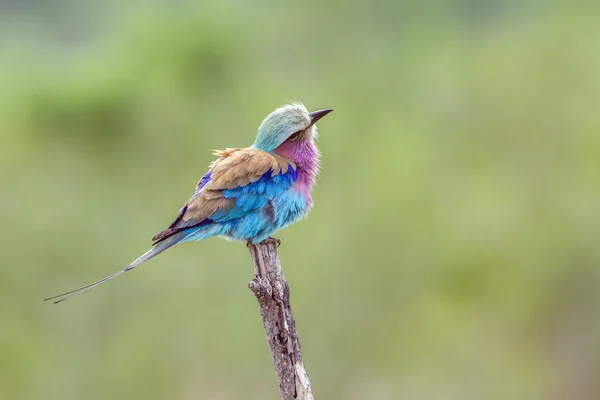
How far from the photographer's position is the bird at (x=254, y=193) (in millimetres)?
4051

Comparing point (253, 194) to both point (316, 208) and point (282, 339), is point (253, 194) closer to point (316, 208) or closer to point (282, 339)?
point (282, 339)

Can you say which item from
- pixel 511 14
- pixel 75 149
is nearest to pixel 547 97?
pixel 511 14

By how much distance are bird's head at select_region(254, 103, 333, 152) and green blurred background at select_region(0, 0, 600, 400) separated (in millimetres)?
3452

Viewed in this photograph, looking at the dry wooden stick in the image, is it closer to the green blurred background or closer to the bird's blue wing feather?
the bird's blue wing feather

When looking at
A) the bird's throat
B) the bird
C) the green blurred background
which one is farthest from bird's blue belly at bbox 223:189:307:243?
the green blurred background

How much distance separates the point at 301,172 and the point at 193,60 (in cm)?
477

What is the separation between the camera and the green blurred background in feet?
24.9

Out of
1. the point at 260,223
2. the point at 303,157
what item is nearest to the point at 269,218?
the point at 260,223

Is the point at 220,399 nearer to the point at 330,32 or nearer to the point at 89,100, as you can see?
the point at 89,100

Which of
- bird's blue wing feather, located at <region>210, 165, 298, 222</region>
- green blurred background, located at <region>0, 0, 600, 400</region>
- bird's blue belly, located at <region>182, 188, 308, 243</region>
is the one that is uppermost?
green blurred background, located at <region>0, 0, 600, 400</region>

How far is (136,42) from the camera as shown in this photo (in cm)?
884

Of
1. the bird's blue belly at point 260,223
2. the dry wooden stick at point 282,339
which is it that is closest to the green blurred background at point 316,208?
the bird's blue belly at point 260,223

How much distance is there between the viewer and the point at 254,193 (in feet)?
13.7

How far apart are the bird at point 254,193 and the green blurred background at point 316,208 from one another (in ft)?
11.5
